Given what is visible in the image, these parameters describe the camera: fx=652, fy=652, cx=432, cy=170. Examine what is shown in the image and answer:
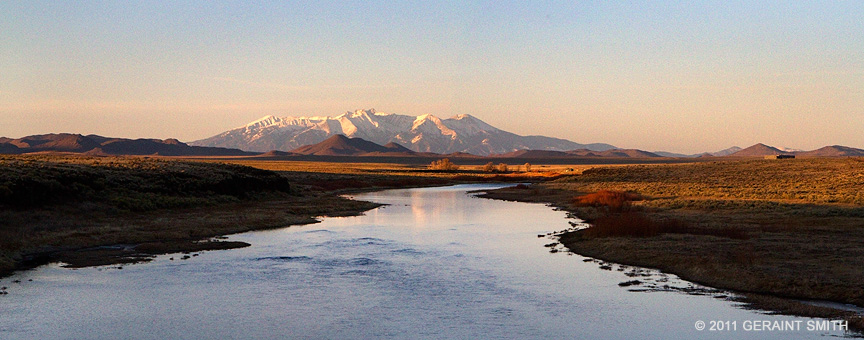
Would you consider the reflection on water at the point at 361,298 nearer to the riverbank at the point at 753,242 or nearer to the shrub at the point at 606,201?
the riverbank at the point at 753,242

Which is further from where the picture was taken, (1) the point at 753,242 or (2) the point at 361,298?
(1) the point at 753,242

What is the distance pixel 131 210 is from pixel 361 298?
2797 centimetres

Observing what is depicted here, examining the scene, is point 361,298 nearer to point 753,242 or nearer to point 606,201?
point 753,242

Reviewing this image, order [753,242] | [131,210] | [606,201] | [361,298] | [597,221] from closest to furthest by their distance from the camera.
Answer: [361,298]
[753,242]
[597,221]
[131,210]
[606,201]

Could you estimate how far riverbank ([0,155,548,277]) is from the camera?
27.7 m

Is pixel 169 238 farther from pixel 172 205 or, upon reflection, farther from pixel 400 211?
pixel 400 211

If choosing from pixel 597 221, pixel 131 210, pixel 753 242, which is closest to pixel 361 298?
pixel 753 242

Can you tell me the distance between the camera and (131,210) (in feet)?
135

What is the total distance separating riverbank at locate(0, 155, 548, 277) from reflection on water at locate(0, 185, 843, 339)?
3534mm

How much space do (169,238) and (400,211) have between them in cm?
2164

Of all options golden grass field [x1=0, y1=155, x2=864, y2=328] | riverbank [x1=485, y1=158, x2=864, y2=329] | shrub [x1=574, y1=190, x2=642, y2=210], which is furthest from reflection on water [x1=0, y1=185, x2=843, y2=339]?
shrub [x1=574, y1=190, x2=642, y2=210]

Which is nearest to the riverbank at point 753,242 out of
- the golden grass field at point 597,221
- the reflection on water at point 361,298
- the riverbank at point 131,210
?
the golden grass field at point 597,221

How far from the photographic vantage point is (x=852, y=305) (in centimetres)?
1744

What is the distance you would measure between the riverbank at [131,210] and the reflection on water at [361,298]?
139 inches
